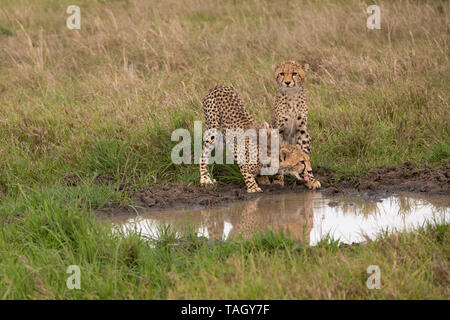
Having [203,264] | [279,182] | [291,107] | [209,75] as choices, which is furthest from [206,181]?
[209,75]

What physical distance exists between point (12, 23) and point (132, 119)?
5.57 meters

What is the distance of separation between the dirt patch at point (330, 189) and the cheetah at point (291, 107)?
42 centimetres

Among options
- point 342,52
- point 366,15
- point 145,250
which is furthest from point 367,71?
point 145,250

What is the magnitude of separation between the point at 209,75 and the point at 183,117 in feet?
6.27

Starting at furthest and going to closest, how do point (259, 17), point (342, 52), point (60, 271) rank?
1. point (259, 17)
2. point (342, 52)
3. point (60, 271)

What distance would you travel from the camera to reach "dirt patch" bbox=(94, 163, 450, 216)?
18.6 ft

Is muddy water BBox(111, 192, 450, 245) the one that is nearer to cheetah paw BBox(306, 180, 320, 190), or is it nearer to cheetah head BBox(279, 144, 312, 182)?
cheetah paw BBox(306, 180, 320, 190)

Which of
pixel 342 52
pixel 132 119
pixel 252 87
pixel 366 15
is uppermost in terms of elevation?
pixel 366 15

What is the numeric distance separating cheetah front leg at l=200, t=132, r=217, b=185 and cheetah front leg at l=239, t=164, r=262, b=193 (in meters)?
0.30
